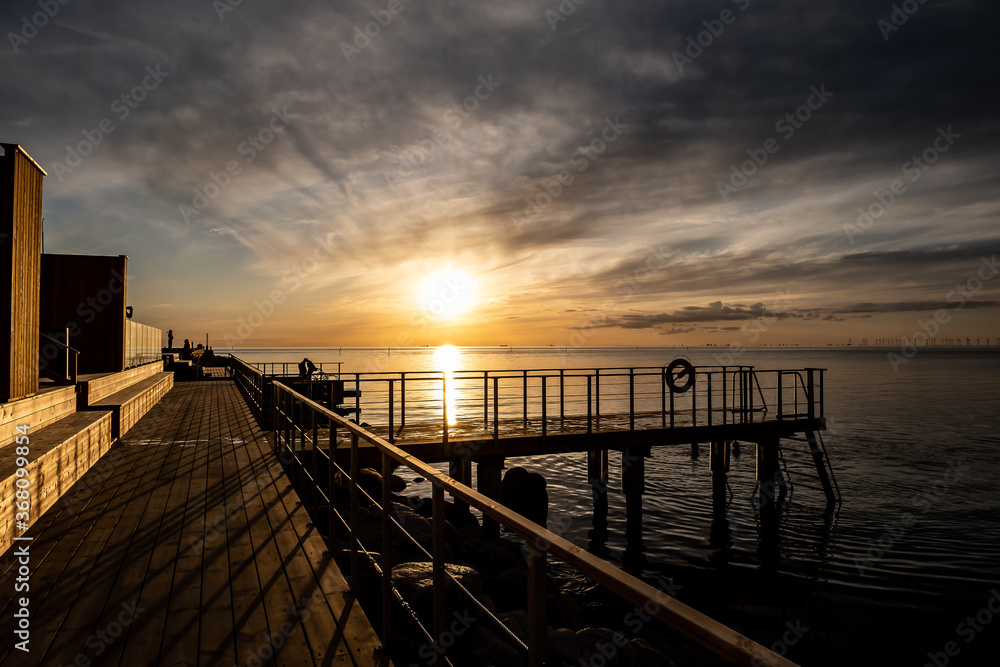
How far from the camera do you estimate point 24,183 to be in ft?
26.8

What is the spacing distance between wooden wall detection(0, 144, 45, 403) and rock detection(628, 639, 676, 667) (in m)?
7.99

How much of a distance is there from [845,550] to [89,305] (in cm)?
1988

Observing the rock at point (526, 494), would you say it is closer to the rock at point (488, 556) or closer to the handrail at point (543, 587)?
the rock at point (488, 556)

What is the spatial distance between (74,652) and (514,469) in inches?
442

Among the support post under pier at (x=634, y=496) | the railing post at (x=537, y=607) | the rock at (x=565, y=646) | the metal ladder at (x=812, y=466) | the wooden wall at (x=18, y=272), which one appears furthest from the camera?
the metal ladder at (x=812, y=466)

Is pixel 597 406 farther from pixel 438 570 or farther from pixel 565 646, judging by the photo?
pixel 438 570

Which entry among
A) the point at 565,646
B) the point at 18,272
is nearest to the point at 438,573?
the point at 565,646

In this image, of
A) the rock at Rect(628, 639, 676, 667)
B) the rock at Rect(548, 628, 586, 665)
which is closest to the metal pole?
the rock at Rect(548, 628, 586, 665)

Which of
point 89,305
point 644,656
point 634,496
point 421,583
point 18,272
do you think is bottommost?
point 634,496

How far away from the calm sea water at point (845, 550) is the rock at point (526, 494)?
787 millimetres

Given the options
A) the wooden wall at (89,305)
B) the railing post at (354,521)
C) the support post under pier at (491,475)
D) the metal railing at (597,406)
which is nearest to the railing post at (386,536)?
the railing post at (354,521)

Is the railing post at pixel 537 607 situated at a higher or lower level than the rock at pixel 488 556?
higher

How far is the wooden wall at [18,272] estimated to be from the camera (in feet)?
24.2

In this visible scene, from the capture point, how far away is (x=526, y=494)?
44.1 feet
